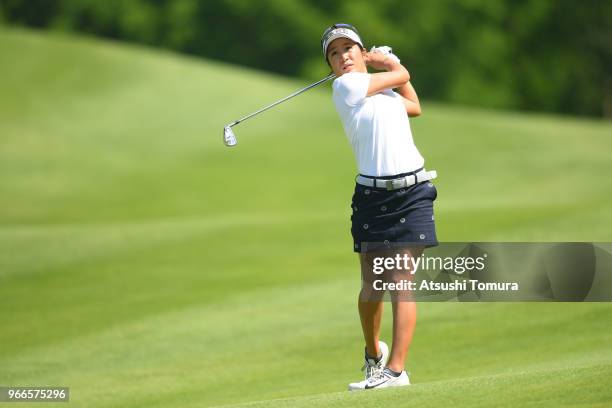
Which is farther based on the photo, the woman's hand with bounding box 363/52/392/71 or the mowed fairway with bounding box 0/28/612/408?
the mowed fairway with bounding box 0/28/612/408

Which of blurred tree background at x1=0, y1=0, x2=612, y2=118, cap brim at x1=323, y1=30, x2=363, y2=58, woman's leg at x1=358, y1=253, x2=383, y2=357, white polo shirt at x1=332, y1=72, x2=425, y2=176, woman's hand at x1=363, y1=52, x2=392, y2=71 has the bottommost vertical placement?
woman's leg at x1=358, y1=253, x2=383, y2=357

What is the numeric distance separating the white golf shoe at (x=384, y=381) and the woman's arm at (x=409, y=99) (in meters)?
1.54

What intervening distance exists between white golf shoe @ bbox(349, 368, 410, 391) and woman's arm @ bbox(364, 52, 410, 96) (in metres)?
1.62

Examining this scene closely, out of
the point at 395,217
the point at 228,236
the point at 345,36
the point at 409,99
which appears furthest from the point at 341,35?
the point at 228,236

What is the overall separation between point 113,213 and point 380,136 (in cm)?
1688

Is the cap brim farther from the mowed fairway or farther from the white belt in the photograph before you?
the mowed fairway

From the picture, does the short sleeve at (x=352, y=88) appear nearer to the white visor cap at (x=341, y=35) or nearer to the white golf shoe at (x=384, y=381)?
the white visor cap at (x=341, y=35)

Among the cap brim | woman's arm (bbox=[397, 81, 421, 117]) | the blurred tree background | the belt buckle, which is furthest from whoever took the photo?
the blurred tree background

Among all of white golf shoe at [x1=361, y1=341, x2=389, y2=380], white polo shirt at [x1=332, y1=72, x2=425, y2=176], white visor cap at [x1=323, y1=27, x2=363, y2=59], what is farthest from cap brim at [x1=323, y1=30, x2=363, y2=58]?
white golf shoe at [x1=361, y1=341, x2=389, y2=380]

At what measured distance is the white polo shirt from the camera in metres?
6.37

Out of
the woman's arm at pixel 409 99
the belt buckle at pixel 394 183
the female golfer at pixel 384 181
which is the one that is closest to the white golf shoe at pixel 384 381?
the female golfer at pixel 384 181

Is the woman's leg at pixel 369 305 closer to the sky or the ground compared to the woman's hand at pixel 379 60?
closer to the ground

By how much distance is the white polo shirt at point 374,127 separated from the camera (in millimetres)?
6367

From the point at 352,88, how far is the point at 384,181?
1.86 feet
